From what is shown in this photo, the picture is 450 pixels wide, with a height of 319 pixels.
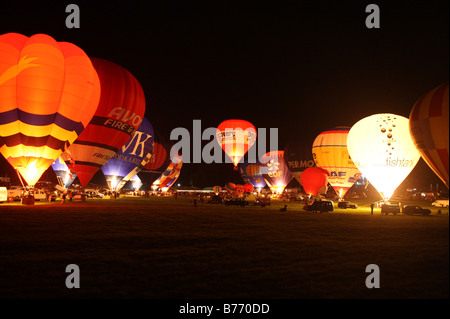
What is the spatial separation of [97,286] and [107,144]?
23441mm

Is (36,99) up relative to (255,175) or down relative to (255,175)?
up

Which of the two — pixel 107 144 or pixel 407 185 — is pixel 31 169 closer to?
pixel 107 144

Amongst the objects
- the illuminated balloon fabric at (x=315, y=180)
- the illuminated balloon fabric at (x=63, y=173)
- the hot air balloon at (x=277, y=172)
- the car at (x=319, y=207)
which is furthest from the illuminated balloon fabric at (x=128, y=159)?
the hot air balloon at (x=277, y=172)

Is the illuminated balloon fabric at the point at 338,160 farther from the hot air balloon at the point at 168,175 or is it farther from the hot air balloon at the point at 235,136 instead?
the hot air balloon at the point at 168,175

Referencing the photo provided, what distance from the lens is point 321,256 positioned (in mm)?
8281

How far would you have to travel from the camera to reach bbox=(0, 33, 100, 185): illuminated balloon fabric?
2211cm

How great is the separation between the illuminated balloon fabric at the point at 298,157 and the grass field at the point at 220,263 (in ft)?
109

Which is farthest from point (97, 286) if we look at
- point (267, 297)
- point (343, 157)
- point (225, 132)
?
point (225, 132)

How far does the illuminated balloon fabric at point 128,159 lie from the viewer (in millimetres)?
36562

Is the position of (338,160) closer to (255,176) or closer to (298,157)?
(298,157)

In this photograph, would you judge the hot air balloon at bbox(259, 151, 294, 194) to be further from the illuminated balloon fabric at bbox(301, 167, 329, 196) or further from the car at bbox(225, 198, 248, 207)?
the car at bbox(225, 198, 248, 207)

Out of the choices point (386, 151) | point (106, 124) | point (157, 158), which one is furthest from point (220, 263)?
point (157, 158)

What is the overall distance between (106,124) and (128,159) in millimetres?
10208

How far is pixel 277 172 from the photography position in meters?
58.2
